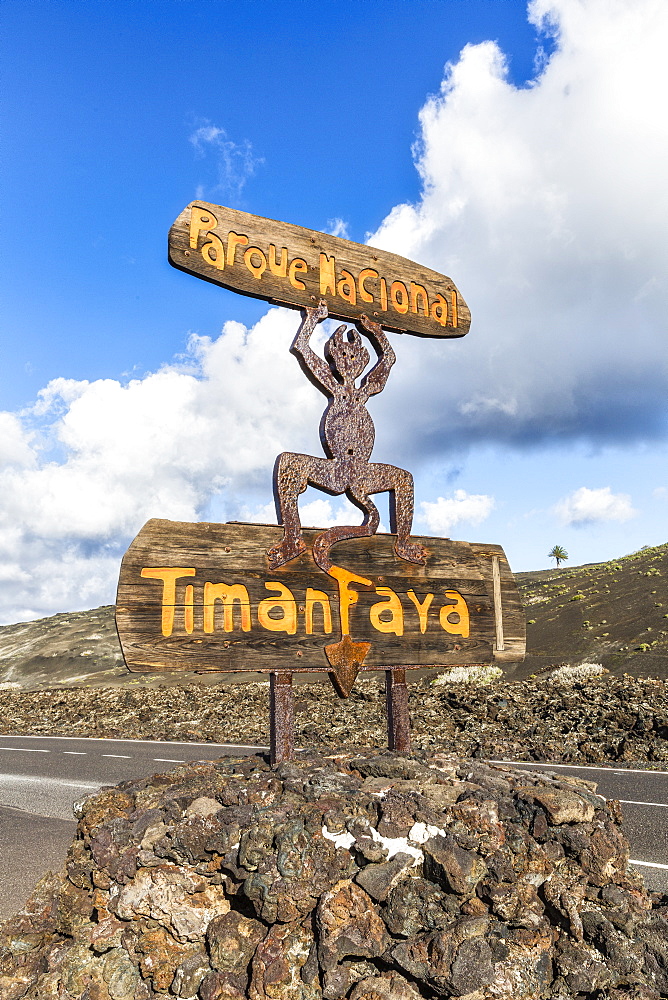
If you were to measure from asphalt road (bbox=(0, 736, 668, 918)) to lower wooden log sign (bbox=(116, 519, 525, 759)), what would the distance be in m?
2.95

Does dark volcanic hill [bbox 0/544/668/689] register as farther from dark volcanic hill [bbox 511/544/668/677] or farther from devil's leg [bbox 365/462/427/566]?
devil's leg [bbox 365/462/427/566]

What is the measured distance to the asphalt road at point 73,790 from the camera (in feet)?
24.9

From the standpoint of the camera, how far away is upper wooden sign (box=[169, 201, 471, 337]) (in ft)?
20.0

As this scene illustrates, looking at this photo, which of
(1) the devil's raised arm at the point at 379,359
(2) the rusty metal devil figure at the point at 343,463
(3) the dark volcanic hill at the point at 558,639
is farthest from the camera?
(3) the dark volcanic hill at the point at 558,639

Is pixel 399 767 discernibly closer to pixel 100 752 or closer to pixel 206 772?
pixel 206 772

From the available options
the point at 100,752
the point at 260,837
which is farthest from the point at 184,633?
the point at 100,752

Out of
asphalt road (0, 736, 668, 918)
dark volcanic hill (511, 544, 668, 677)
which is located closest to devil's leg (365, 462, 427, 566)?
asphalt road (0, 736, 668, 918)

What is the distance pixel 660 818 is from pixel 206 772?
258 inches

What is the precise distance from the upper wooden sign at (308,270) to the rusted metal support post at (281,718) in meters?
3.37

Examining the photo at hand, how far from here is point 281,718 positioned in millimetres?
5605

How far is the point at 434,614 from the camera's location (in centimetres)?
643

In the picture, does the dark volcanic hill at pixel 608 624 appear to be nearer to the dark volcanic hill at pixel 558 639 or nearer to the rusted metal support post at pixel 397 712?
the dark volcanic hill at pixel 558 639

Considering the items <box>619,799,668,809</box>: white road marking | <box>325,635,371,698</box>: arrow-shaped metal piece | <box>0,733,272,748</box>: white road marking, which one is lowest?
<box>0,733,272,748</box>: white road marking

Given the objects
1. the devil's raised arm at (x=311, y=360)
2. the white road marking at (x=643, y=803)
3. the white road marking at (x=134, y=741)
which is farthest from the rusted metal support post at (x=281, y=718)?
the white road marking at (x=134, y=741)
